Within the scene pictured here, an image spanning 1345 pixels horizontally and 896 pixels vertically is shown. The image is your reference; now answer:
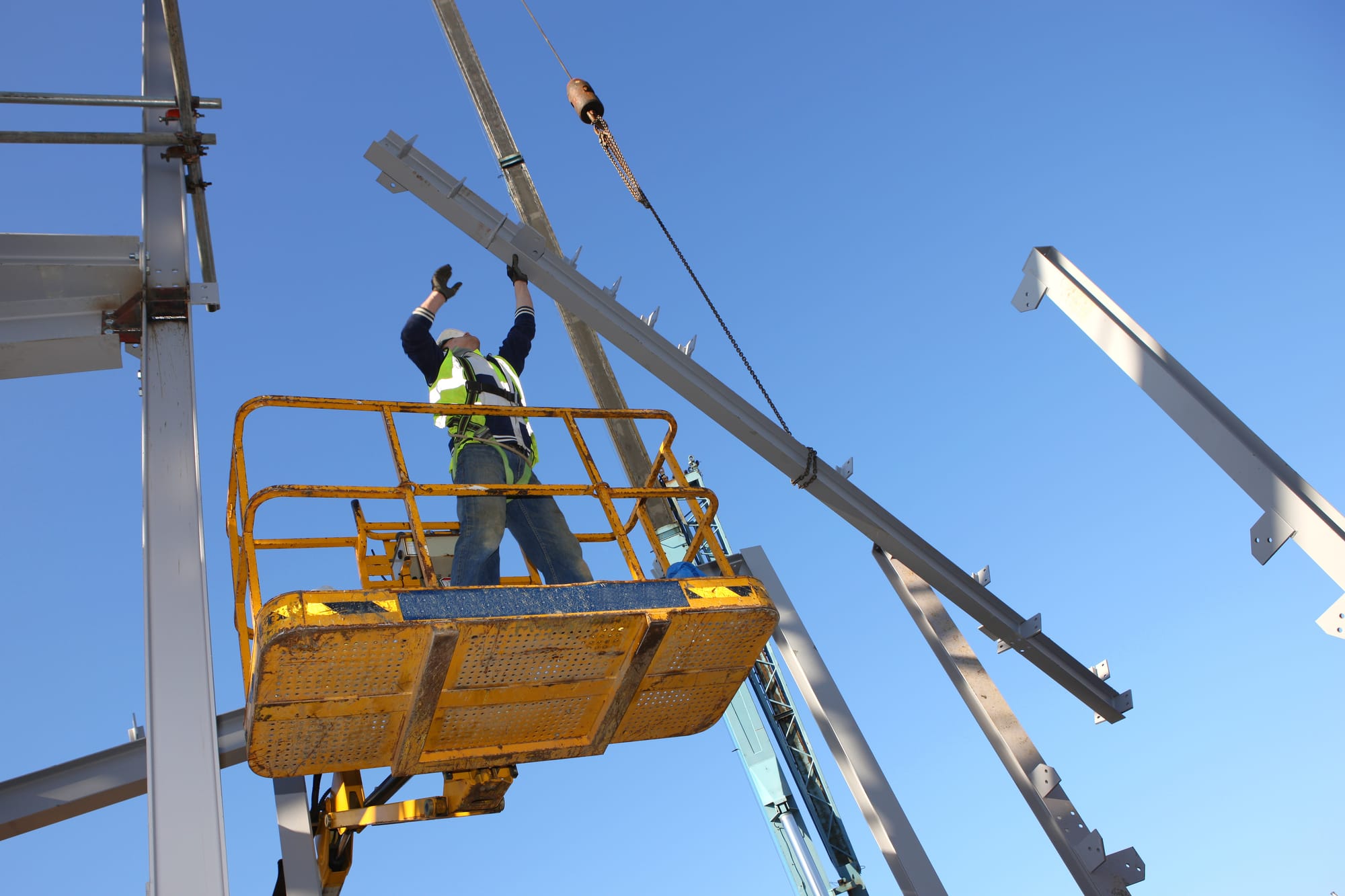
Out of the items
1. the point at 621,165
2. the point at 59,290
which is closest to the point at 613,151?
the point at 621,165

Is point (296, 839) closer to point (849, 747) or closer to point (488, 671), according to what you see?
point (488, 671)

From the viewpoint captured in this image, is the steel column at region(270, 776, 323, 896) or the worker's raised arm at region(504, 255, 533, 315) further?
the worker's raised arm at region(504, 255, 533, 315)

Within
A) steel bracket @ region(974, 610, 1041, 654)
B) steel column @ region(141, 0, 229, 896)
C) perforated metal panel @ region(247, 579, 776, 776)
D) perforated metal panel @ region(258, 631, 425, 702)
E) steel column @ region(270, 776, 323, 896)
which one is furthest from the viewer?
steel bracket @ region(974, 610, 1041, 654)

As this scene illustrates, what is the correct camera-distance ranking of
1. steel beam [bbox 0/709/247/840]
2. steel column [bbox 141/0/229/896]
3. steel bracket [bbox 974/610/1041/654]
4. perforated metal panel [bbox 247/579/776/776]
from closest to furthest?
steel column [bbox 141/0/229/896], perforated metal panel [bbox 247/579/776/776], steel beam [bbox 0/709/247/840], steel bracket [bbox 974/610/1041/654]

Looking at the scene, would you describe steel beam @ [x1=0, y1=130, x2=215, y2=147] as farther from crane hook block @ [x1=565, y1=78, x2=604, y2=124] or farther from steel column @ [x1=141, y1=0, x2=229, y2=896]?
crane hook block @ [x1=565, y1=78, x2=604, y2=124]

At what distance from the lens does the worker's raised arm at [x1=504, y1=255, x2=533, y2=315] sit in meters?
7.84

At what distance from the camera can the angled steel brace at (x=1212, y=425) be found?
6078mm

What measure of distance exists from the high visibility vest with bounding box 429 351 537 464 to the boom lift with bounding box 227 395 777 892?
1.09 feet

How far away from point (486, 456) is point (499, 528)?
0.53 m

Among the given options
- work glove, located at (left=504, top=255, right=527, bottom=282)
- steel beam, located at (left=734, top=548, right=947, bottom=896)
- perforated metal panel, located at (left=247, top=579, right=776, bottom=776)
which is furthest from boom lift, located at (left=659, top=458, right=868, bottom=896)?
perforated metal panel, located at (left=247, top=579, right=776, bottom=776)

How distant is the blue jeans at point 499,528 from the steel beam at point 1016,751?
4.44 meters

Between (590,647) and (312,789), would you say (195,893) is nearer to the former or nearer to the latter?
(590,647)

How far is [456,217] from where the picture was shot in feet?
26.8

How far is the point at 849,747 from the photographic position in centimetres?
879
